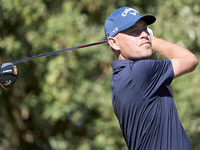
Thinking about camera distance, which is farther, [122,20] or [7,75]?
[7,75]

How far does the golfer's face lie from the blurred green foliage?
120 inches

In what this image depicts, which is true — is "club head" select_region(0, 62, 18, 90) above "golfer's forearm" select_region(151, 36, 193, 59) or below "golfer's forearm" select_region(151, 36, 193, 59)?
above

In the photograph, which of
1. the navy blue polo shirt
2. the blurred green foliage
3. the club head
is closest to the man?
the navy blue polo shirt

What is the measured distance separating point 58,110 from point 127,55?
3818mm

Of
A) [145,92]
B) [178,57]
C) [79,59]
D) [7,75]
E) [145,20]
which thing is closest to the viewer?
[145,92]

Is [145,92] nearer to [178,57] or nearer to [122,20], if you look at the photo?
[178,57]

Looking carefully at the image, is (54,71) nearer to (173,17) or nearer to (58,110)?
(58,110)

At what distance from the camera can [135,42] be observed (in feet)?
7.70

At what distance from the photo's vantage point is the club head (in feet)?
9.73

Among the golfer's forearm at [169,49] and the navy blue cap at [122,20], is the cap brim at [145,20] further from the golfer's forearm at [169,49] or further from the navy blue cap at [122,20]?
the golfer's forearm at [169,49]

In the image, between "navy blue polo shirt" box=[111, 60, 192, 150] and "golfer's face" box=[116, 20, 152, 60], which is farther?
"golfer's face" box=[116, 20, 152, 60]

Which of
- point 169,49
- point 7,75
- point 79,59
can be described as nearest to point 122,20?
point 169,49

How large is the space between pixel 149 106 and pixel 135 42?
451mm

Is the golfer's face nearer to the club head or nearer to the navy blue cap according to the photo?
the navy blue cap
